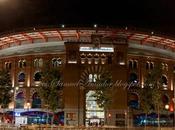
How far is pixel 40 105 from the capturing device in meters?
81.5

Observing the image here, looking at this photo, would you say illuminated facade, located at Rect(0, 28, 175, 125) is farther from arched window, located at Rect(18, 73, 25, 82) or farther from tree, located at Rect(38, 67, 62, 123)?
tree, located at Rect(38, 67, 62, 123)

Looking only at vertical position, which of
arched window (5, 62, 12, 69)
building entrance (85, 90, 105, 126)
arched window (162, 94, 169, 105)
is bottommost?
building entrance (85, 90, 105, 126)

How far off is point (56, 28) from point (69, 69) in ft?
31.1

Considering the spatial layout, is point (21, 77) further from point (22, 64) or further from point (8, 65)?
point (8, 65)

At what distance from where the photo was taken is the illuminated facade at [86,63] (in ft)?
255

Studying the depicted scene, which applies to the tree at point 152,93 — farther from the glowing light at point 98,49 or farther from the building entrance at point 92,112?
the glowing light at point 98,49

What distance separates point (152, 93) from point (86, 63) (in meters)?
15.5

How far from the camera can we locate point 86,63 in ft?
261

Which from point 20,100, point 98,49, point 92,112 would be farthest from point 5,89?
point 98,49

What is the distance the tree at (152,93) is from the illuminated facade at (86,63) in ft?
14.4

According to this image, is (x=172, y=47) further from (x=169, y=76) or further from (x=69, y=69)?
(x=69, y=69)

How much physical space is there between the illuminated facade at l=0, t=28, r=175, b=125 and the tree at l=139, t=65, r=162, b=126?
4.39m

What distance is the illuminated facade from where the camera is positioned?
255 feet

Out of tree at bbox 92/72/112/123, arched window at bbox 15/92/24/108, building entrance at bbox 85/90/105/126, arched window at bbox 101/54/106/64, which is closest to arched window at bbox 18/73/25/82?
arched window at bbox 15/92/24/108
